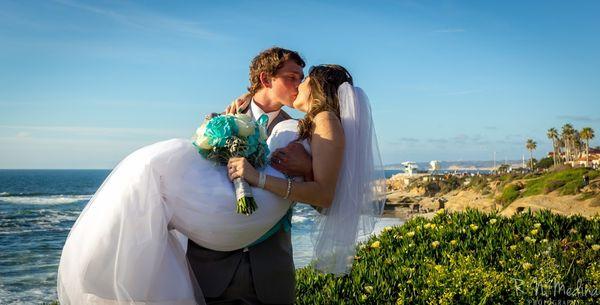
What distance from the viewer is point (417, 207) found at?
5375 centimetres

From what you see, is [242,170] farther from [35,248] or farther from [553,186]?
[553,186]

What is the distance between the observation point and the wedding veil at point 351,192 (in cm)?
363

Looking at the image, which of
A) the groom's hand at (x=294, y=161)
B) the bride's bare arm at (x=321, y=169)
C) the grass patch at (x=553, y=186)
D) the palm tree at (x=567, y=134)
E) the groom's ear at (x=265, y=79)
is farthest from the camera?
the palm tree at (x=567, y=134)

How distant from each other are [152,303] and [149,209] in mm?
483

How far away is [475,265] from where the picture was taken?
5777 millimetres

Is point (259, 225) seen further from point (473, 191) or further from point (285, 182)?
point (473, 191)

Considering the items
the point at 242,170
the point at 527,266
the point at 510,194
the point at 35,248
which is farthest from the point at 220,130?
the point at 510,194

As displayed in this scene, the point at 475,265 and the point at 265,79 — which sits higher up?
the point at 265,79

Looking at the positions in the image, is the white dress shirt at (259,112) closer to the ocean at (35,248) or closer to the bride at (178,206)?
the bride at (178,206)

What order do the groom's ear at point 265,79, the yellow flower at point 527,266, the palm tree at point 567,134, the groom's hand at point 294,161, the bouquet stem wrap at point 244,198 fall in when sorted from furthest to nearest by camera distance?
the palm tree at point 567,134 < the yellow flower at point 527,266 < the groom's ear at point 265,79 < the groom's hand at point 294,161 < the bouquet stem wrap at point 244,198

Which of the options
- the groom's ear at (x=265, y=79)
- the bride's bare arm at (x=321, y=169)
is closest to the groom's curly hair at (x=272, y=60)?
the groom's ear at (x=265, y=79)

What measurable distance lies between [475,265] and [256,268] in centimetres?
318

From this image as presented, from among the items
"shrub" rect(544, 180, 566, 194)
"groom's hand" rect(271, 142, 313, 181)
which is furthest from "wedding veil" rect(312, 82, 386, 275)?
"shrub" rect(544, 180, 566, 194)

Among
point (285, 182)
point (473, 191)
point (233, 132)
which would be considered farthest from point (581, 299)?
point (473, 191)
